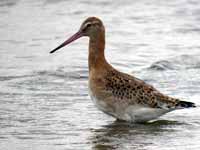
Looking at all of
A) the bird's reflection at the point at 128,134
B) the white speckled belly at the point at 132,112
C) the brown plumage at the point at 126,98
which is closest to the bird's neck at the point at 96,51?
the brown plumage at the point at 126,98

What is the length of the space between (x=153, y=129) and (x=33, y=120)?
161 cm

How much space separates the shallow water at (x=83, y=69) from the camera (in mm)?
10492

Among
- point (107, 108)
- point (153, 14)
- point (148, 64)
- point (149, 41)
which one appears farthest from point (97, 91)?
point (153, 14)

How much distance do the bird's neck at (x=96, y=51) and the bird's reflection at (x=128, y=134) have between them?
90 cm

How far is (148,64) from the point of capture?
14.8 metres

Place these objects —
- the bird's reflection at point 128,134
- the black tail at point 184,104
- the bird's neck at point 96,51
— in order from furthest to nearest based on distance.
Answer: the bird's neck at point 96,51 → the black tail at point 184,104 → the bird's reflection at point 128,134

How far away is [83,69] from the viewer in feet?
47.5

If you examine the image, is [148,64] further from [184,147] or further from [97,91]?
[184,147]

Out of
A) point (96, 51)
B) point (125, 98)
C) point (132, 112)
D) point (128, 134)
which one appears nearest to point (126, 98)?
point (125, 98)

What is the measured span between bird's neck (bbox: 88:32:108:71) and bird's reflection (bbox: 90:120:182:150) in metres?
0.90

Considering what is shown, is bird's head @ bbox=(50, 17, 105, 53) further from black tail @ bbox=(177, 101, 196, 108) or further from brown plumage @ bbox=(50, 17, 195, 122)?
black tail @ bbox=(177, 101, 196, 108)

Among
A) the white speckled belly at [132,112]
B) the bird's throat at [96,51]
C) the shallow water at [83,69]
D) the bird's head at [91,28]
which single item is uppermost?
the bird's head at [91,28]

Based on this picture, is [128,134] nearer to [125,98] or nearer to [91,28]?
[125,98]

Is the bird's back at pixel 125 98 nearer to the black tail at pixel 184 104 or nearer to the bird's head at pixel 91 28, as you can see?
the black tail at pixel 184 104
